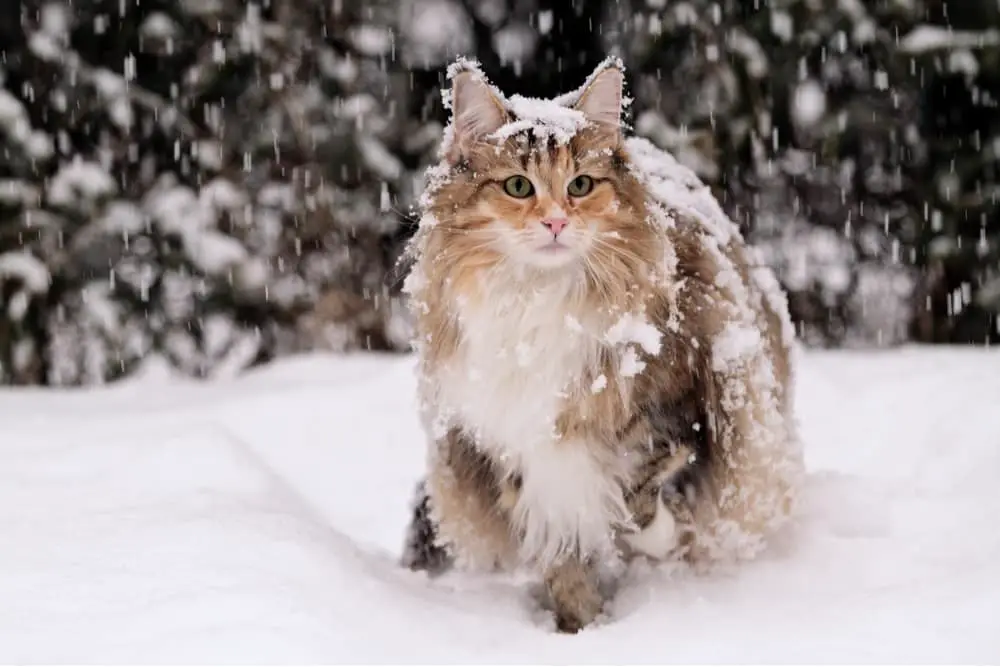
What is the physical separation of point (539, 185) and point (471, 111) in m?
0.23

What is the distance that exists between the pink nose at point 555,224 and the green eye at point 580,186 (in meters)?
0.13

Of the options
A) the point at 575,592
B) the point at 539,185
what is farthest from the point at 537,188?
the point at 575,592

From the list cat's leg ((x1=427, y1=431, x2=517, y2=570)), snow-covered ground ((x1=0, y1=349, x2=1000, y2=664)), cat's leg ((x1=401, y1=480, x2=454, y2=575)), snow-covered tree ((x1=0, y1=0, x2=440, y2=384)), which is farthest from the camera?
A: snow-covered tree ((x1=0, y1=0, x2=440, y2=384))

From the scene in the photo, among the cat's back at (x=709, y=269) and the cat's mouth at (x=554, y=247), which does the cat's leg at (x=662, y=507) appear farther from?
the cat's mouth at (x=554, y=247)

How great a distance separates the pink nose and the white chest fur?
0.12 m

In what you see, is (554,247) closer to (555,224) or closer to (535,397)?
(555,224)

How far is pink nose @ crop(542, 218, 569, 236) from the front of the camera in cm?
199

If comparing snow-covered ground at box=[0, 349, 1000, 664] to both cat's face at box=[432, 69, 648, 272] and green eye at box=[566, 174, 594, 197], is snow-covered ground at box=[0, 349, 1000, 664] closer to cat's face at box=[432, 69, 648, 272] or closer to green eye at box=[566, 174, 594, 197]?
cat's face at box=[432, 69, 648, 272]

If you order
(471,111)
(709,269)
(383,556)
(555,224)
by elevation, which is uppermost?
(471,111)

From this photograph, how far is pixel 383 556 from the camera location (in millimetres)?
2646

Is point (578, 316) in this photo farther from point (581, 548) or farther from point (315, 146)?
point (315, 146)

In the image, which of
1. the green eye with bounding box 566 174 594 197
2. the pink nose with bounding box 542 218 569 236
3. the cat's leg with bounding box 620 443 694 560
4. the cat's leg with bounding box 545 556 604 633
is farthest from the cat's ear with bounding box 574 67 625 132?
the cat's leg with bounding box 545 556 604 633

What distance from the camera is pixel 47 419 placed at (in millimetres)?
3672

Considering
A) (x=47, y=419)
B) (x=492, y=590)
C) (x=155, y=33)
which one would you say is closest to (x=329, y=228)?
(x=155, y=33)
